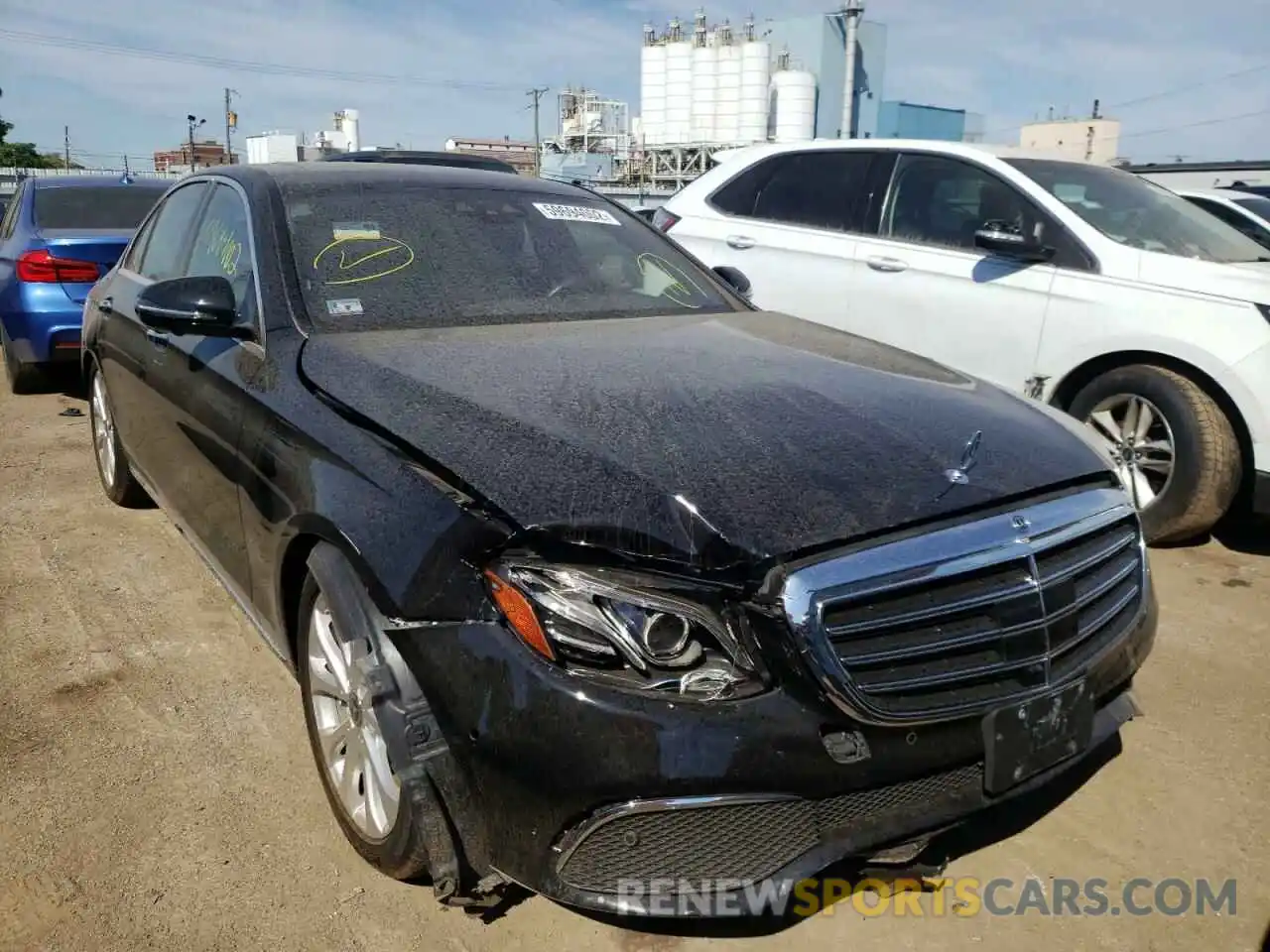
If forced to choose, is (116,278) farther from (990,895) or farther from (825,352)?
(990,895)

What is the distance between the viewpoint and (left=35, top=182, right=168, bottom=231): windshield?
7004 millimetres

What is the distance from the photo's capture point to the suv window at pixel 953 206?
196 inches

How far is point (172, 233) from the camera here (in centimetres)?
397

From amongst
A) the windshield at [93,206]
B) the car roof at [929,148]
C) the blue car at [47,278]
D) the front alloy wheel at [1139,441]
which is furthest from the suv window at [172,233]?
the front alloy wheel at [1139,441]

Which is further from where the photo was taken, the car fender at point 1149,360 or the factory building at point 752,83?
the factory building at point 752,83

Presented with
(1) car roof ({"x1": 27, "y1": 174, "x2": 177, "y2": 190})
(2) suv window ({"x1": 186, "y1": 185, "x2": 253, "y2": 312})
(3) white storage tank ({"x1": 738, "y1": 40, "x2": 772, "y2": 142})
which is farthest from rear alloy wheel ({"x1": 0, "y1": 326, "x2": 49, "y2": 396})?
(3) white storage tank ({"x1": 738, "y1": 40, "x2": 772, "y2": 142})

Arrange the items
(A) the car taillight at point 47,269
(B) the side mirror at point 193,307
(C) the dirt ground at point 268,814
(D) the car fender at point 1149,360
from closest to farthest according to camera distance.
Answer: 1. (C) the dirt ground at point 268,814
2. (B) the side mirror at point 193,307
3. (D) the car fender at point 1149,360
4. (A) the car taillight at point 47,269

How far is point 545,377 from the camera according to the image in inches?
96.0

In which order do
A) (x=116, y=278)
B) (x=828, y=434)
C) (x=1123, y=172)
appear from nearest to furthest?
(x=828, y=434) < (x=116, y=278) < (x=1123, y=172)

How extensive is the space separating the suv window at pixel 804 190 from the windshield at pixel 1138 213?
2.90 feet

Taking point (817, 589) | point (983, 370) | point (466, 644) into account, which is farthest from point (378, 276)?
point (983, 370)

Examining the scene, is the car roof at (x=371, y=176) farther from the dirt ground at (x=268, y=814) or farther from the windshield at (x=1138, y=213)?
the windshield at (x=1138, y=213)

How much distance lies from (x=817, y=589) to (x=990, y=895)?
1.05 metres

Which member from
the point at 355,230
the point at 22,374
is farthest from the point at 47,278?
the point at 355,230
